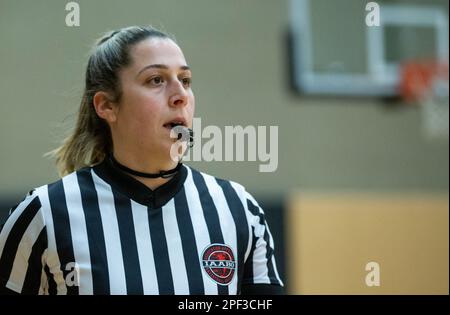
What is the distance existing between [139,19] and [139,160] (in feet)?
16.2

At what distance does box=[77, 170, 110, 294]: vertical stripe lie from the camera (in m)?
2.31

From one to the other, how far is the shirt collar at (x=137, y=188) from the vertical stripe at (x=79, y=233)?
11 cm

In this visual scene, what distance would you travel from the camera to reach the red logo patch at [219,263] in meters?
2.42

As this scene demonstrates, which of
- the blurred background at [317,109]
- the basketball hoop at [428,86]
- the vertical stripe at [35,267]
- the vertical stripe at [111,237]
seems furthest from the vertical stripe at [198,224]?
the basketball hoop at [428,86]

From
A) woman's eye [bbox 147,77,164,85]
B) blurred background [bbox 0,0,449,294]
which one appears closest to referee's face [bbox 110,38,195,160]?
woman's eye [bbox 147,77,164,85]

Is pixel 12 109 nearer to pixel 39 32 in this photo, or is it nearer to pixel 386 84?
pixel 39 32

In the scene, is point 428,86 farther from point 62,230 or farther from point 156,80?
point 62,230

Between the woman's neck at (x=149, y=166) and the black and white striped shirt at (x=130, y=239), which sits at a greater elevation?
the woman's neck at (x=149, y=166)

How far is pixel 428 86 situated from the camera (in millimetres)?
8711

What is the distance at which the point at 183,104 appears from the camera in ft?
8.13

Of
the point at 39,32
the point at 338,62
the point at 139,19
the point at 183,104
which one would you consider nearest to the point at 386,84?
the point at 338,62

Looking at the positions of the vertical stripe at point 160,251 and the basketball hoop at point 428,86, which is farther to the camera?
the basketball hoop at point 428,86

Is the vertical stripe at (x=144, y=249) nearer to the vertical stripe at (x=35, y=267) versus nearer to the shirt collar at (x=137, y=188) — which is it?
the shirt collar at (x=137, y=188)

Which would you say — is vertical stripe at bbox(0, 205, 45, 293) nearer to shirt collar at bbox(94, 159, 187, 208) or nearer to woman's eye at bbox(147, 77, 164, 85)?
shirt collar at bbox(94, 159, 187, 208)
